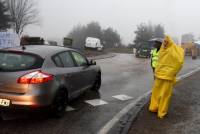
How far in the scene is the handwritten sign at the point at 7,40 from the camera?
2220 cm

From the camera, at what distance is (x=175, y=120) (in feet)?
28.3

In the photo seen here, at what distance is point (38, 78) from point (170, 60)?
282 cm

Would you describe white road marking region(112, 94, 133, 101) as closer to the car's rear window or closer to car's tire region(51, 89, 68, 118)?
car's tire region(51, 89, 68, 118)

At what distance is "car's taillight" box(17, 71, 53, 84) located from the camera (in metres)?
7.64

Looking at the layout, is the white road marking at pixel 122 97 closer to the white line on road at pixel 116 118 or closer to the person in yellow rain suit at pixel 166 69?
the white line on road at pixel 116 118

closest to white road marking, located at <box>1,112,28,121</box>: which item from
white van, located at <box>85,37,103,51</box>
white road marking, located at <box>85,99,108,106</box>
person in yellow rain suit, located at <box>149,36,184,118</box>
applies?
white road marking, located at <box>85,99,108,106</box>

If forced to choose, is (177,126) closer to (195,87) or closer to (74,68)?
(74,68)

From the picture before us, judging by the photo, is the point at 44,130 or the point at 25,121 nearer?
the point at 44,130

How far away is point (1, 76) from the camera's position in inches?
304

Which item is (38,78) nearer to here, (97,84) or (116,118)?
(116,118)

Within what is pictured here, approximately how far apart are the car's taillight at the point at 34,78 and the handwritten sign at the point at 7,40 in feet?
48.4

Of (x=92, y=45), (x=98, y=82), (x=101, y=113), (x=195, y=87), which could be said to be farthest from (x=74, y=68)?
(x=92, y=45)

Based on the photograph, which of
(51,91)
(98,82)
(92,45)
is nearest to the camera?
(51,91)

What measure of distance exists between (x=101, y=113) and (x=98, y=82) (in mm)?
2932
